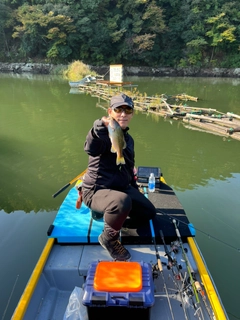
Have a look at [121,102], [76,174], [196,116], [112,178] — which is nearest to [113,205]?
[112,178]

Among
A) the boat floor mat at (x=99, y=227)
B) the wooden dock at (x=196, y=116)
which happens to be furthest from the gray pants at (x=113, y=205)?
the wooden dock at (x=196, y=116)

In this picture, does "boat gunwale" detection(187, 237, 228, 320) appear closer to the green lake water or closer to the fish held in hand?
the green lake water

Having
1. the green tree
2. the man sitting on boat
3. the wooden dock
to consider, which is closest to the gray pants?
the man sitting on boat

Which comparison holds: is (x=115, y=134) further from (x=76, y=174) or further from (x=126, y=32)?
(x=126, y=32)

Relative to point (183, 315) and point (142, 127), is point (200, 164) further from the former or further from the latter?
point (183, 315)

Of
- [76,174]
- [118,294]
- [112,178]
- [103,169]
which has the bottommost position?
[76,174]

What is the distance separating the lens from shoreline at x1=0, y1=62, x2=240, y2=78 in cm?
3647

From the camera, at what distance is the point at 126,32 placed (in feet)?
125

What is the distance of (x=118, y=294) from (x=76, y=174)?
4.57 metres

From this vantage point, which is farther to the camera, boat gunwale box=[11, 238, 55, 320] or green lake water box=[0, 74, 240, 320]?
green lake water box=[0, 74, 240, 320]

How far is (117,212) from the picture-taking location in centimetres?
252

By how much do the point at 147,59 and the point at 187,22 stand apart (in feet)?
27.6

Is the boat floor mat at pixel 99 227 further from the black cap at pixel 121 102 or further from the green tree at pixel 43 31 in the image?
the green tree at pixel 43 31

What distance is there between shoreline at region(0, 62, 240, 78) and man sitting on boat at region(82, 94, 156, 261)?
119 ft
